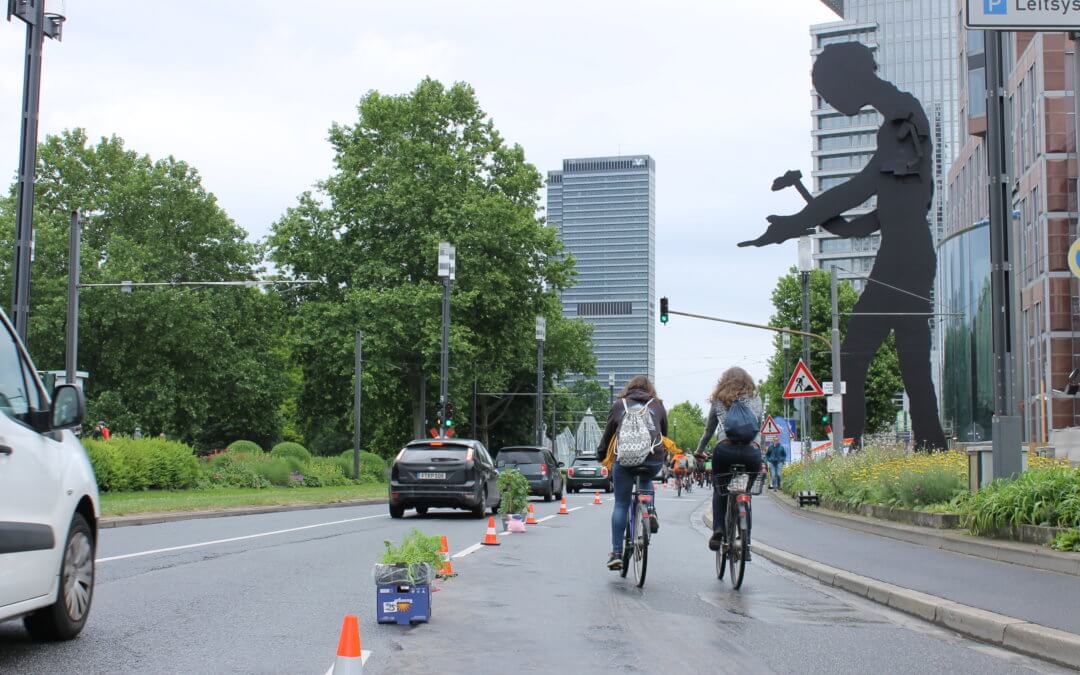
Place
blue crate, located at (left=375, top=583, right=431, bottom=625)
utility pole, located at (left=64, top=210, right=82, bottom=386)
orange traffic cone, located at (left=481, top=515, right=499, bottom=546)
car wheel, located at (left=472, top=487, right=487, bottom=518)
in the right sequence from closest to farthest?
blue crate, located at (left=375, top=583, right=431, bottom=625), orange traffic cone, located at (left=481, top=515, right=499, bottom=546), car wheel, located at (left=472, top=487, right=487, bottom=518), utility pole, located at (left=64, top=210, right=82, bottom=386)

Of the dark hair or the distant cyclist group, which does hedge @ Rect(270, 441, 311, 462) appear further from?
the distant cyclist group

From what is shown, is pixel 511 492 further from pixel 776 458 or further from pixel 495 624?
pixel 776 458

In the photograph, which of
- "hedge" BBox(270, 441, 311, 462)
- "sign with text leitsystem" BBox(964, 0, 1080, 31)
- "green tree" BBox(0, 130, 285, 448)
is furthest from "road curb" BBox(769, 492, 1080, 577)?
"green tree" BBox(0, 130, 285, 448)

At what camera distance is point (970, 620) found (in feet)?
26.8

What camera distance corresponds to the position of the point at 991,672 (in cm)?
671

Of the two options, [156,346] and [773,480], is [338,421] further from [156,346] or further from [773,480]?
[773,480]

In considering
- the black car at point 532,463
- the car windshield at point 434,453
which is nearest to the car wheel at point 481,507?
the car windshield at point 434,453

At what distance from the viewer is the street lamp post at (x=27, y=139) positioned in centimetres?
1883

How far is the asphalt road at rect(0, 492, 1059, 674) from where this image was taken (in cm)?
674

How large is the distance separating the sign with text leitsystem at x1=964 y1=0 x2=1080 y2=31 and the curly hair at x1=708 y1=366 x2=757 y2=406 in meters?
5.47

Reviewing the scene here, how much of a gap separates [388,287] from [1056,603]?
134ft

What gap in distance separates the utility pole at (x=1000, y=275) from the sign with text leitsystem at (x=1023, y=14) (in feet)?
2.76

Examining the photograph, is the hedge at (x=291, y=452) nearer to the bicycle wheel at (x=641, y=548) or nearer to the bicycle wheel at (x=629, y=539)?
the bicycle wheel at (x=629, y=539)

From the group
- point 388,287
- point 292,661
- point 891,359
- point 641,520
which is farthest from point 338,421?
point 292,661
